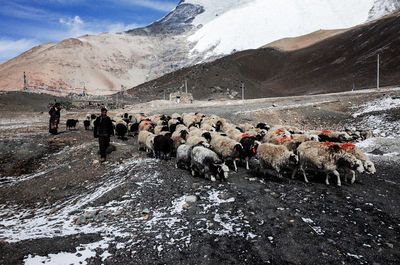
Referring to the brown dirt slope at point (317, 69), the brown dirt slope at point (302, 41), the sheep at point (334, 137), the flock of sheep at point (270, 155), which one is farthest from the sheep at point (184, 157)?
the brown dirt slope at point (302, 41)

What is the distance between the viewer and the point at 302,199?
5.67m

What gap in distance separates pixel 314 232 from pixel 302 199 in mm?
1331

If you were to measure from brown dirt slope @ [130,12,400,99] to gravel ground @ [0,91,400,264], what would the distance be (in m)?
45.0

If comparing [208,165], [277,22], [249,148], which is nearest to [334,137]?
[249,148]

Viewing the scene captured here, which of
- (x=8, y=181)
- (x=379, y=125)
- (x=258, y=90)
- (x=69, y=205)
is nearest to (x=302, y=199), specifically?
(x=69, y=205)

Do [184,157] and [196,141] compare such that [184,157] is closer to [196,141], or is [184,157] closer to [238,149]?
[196,141]

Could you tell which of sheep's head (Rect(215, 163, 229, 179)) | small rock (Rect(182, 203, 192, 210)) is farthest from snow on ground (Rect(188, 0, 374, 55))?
small rock (Rect(182, 203, 192, 210))

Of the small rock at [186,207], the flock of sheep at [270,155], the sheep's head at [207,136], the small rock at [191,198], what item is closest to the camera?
the small rock at [186,207]

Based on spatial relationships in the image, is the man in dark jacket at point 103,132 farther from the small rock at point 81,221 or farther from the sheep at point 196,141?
the small rock at point 81,221

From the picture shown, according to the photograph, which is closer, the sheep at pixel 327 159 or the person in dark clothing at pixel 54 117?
the sheep at pixel 327 159

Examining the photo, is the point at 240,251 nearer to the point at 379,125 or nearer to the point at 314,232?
the point at 314,232

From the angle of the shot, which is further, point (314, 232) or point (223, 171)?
point (223, 171)

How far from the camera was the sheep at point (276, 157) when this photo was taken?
22.3ft

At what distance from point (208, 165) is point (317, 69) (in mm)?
66739
